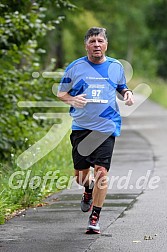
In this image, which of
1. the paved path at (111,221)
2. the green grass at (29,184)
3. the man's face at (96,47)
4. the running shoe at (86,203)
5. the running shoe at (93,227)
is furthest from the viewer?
the green grass at (29,184)

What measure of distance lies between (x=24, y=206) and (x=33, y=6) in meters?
5.15

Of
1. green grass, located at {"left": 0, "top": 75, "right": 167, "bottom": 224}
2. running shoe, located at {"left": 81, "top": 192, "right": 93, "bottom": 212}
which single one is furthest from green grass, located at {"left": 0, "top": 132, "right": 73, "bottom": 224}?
running shoe, located at {"left": 81, "top": 192, "right": 93, "bottom": 212}

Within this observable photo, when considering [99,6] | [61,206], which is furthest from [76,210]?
[99,6]

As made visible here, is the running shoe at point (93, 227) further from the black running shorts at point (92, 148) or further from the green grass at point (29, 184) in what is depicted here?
the green grass at point (29, 184)

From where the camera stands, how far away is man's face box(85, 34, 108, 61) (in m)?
8.89

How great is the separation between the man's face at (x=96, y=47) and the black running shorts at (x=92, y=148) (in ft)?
2.57

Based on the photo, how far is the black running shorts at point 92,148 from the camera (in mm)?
8969

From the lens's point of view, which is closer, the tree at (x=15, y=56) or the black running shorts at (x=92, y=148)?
the black running shorts at (x=92, y=148)

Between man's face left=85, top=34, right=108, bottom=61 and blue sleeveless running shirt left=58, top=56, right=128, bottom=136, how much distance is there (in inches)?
3.8

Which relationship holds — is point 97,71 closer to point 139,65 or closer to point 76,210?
point 76,210

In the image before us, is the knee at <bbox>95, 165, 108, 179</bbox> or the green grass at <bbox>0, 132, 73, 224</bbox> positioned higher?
the knee at <bbox>95, 165, 108, 179</bbox>

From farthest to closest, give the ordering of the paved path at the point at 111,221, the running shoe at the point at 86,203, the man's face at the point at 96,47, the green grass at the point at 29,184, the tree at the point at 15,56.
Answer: the tree at the point at 15,56, the green grass at the point at 29,184, the running shoe at the point at 86,203, the man's face at the point at 96,47, the paved path at the point at 111,221

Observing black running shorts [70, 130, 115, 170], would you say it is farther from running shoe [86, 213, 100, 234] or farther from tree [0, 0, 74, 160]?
tree [0, 0, 74, 160]

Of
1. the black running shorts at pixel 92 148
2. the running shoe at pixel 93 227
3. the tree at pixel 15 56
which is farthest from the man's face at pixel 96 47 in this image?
the tree at pixel 15 56
